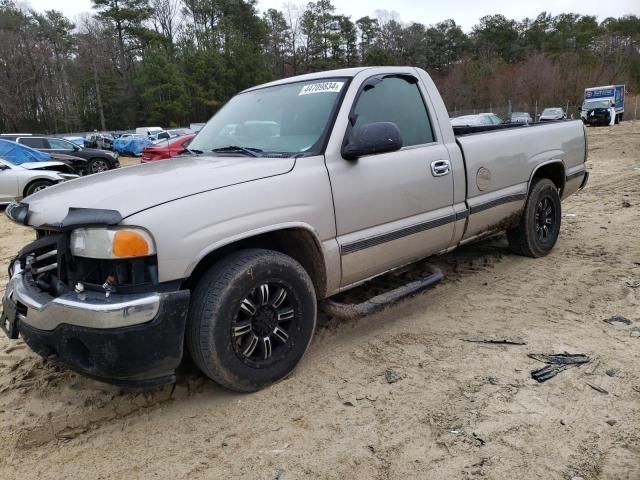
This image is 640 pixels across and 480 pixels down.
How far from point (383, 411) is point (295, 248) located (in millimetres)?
1097

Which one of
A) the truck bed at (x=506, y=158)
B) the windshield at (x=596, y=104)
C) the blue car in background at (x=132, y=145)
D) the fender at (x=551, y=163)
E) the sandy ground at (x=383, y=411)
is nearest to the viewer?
the sandy ground at (x=383, y=411)

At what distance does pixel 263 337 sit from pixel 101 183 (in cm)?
127

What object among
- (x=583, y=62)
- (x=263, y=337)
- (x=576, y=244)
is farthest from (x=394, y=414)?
(x=583, y=62)

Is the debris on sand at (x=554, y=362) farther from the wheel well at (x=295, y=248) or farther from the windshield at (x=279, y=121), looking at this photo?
the windshield at (x=279, y=121)

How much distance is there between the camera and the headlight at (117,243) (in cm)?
232

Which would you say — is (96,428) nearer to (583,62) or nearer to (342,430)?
(342,430)

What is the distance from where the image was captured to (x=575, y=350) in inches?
128

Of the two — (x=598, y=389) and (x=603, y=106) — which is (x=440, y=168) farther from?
(x=603, y=106)

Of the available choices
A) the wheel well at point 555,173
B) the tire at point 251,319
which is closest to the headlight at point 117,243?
the tire at point 251,319

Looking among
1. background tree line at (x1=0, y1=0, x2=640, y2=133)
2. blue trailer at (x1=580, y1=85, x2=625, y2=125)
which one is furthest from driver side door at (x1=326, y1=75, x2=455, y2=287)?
background tree line at (x1=0, y1=0, x2=640, y2=133)

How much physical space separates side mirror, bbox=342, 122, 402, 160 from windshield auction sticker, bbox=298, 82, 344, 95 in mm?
482

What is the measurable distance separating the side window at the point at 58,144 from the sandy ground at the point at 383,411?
15.6 meters

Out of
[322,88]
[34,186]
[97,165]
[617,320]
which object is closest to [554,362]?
[617,320]

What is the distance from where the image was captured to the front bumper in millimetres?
2314
